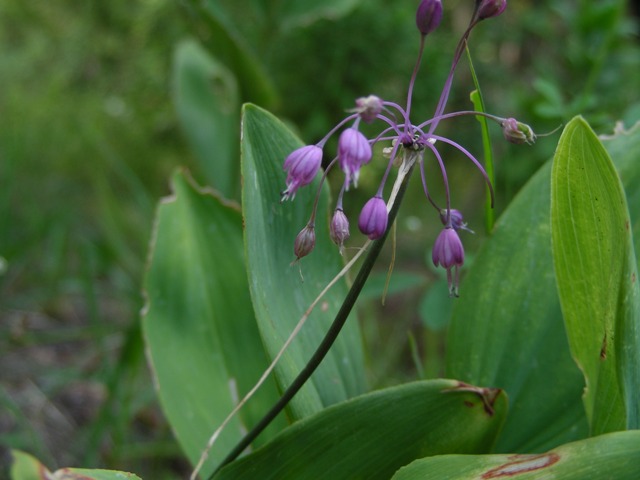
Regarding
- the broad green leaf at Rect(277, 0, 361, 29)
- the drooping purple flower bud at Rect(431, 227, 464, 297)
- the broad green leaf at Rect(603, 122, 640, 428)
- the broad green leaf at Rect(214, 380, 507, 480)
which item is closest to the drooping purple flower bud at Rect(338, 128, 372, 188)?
the drooping purple flower bud at Rect(431, 227, 464, 297)

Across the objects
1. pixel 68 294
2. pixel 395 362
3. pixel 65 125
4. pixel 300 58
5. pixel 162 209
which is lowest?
pixel 395 362

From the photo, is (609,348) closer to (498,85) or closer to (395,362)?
(395,362)

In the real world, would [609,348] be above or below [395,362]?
above

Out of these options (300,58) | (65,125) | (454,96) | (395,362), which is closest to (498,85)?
(454,96)

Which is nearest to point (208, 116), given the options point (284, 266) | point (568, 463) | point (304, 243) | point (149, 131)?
point (149, 131)

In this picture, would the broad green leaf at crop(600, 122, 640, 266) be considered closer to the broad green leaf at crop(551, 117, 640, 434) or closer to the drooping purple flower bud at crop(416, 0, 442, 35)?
the broad green leaf at crop(551, 117, 640, 434)

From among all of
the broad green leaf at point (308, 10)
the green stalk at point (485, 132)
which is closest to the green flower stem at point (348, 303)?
the green stalk at point (485, 132)
